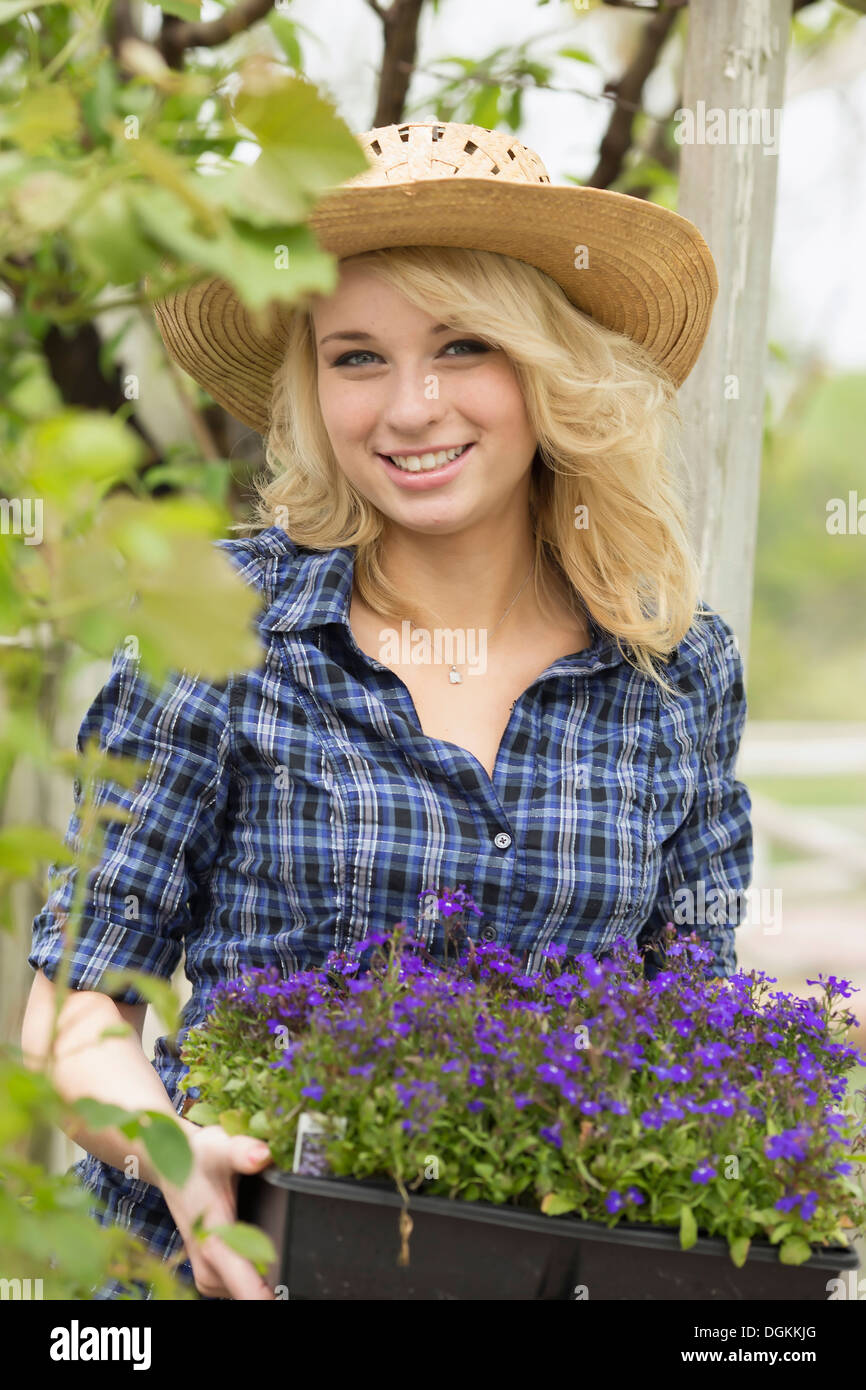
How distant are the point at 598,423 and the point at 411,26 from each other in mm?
691

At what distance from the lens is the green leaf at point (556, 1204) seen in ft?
2.68

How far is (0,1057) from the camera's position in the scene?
58cm

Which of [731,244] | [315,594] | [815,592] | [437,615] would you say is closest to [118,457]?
[315,594]

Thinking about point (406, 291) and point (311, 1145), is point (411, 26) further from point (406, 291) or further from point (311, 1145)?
point (311, 1145)

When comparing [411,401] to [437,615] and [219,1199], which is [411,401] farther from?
[219,1199]

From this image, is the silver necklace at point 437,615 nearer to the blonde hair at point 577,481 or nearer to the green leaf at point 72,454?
the blonde hair at point 577,481

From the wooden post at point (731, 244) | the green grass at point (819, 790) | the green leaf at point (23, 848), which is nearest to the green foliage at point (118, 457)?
the green leaf at point (23, 848)

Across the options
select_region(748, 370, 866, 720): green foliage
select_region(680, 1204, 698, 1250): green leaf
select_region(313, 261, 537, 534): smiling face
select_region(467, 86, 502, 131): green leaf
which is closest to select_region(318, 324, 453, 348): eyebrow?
select_region(313, 261, 537, 534): smiling face

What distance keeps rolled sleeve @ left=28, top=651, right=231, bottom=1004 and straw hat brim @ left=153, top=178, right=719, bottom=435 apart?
399 mm

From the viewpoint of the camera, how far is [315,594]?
1.40 meters

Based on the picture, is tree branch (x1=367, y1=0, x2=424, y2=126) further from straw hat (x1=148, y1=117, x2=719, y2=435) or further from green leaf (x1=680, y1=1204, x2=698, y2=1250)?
green leaf (x1=680, y1=1204, x2=698, y2=1250)

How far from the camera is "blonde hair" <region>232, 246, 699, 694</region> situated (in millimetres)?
1409

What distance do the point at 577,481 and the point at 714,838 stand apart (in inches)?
17.3
